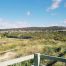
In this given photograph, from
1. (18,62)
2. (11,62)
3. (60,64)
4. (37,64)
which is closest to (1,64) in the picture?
(11,62)

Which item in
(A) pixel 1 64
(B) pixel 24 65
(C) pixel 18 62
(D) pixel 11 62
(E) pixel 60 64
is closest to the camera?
(A) pixel 1 64

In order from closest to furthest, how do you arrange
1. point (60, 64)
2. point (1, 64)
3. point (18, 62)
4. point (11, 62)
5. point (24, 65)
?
point (1, 64), point (11, 62), point (18, 62), point (24, 65), point (60, 64)

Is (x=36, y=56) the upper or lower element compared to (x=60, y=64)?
upper

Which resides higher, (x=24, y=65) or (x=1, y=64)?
(x=1, y=64)

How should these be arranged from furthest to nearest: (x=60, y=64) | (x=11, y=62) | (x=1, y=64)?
1. (x=60, y=64)
2. (x=11, y=62)
3. (x=1, y=64)

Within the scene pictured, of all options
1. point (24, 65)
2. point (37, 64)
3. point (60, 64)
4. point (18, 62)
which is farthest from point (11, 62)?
point (60, 64)

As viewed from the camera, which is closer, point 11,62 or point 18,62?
point 11,62

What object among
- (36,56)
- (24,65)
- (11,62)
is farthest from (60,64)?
(11,62)

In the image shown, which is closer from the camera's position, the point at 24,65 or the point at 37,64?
the point at 37,64

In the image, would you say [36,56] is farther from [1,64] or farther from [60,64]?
[60,64]

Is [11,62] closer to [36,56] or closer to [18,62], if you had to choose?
[18,62]
